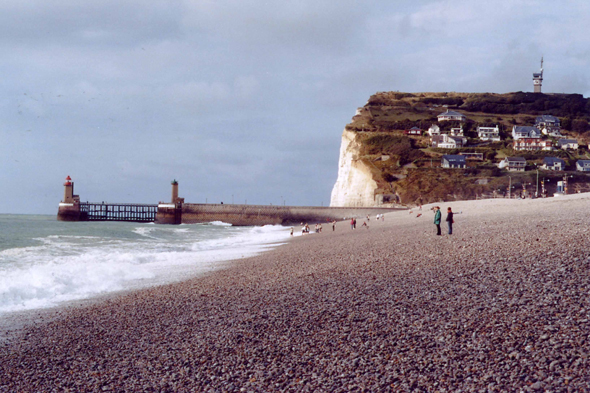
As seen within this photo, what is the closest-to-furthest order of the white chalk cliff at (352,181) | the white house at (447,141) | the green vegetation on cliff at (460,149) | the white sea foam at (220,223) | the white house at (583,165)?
the white sea foam at (220,223), the green vegetation on cliff at (460,149), the white chalk cliff at (352,181), the white house at (583,165), the white house at (447,141)

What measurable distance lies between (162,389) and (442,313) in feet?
11.1

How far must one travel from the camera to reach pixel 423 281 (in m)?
7.73

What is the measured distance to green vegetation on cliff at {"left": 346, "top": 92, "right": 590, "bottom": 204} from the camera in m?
63.0

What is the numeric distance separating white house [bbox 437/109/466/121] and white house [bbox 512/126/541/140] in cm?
1067

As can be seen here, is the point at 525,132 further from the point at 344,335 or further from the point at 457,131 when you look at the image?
the point at 344,335

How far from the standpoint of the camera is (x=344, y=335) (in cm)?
532

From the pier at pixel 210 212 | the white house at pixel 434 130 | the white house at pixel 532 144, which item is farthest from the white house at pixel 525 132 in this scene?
the pier at pixel 210 212

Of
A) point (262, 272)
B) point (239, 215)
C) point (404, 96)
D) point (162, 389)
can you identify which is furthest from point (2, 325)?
point (404, 96)

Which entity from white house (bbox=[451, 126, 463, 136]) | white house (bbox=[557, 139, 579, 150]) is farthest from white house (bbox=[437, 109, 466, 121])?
white house (bbox=[557, 139, 579, 150])

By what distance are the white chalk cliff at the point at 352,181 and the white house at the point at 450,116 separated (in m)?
22.8

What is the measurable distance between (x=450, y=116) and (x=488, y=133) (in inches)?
322

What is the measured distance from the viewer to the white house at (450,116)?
90625mm

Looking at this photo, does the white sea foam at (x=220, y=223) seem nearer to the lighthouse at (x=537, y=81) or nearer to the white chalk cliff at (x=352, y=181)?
the white chalk cliff at (x=352, y=181)

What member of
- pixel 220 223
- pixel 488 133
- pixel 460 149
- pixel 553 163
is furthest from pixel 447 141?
pixel 220 223
